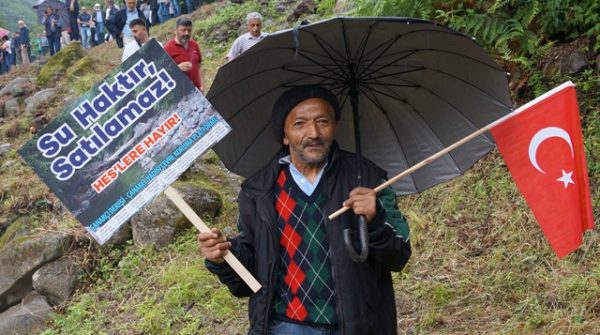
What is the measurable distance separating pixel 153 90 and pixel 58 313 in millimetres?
5377

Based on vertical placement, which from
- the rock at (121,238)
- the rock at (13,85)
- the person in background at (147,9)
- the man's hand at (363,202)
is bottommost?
the man's hand at (363,202)

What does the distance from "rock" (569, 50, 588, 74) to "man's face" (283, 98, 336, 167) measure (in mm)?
4158

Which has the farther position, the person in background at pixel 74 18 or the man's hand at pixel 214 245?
the person in background at pixel 74 18

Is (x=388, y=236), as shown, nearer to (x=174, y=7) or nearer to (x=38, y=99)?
(x=38, y=99)

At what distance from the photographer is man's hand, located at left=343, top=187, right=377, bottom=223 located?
284 centimetres

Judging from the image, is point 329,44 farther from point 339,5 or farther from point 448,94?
point 339,5

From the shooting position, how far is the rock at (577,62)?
21.6 ft

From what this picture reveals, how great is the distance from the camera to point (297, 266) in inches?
119

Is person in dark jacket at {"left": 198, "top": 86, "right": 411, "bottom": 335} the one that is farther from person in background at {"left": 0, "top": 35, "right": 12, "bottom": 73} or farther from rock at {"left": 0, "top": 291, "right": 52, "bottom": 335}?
person in background at {"left": 0, "top": 35, "right": 12, "bottom": 73}

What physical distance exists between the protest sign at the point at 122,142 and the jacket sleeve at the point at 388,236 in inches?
31.8

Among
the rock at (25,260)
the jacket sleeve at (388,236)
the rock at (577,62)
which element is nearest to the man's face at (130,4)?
the rock at (25,260)

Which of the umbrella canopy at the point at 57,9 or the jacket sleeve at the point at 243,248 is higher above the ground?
the umbrella canopy at the point at 57,9

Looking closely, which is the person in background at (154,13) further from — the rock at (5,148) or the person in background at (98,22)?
the rock at (5,148)

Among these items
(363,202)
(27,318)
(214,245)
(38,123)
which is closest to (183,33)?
(27,318)
